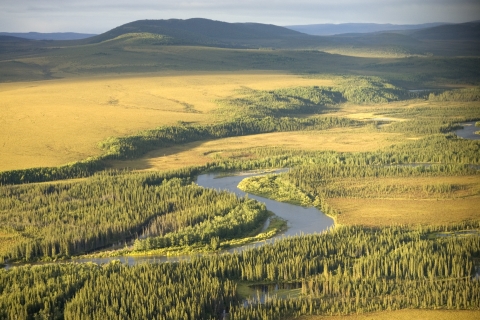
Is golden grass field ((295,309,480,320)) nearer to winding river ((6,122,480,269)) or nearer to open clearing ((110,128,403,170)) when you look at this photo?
winding river ((6,122,480,269))

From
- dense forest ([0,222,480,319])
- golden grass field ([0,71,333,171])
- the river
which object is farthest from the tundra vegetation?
the river

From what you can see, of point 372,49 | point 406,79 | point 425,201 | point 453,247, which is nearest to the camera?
point 453,247

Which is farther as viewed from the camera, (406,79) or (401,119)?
(406,79)

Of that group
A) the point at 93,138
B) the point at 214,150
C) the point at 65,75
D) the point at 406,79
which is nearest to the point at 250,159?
the point at 214,150

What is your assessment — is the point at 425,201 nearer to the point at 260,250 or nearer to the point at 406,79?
the point at 260,250

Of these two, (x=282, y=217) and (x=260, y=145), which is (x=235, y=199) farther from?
(x=260, y=145)

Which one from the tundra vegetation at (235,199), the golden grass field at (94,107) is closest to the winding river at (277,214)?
the tundra vegetation at (235,199)
